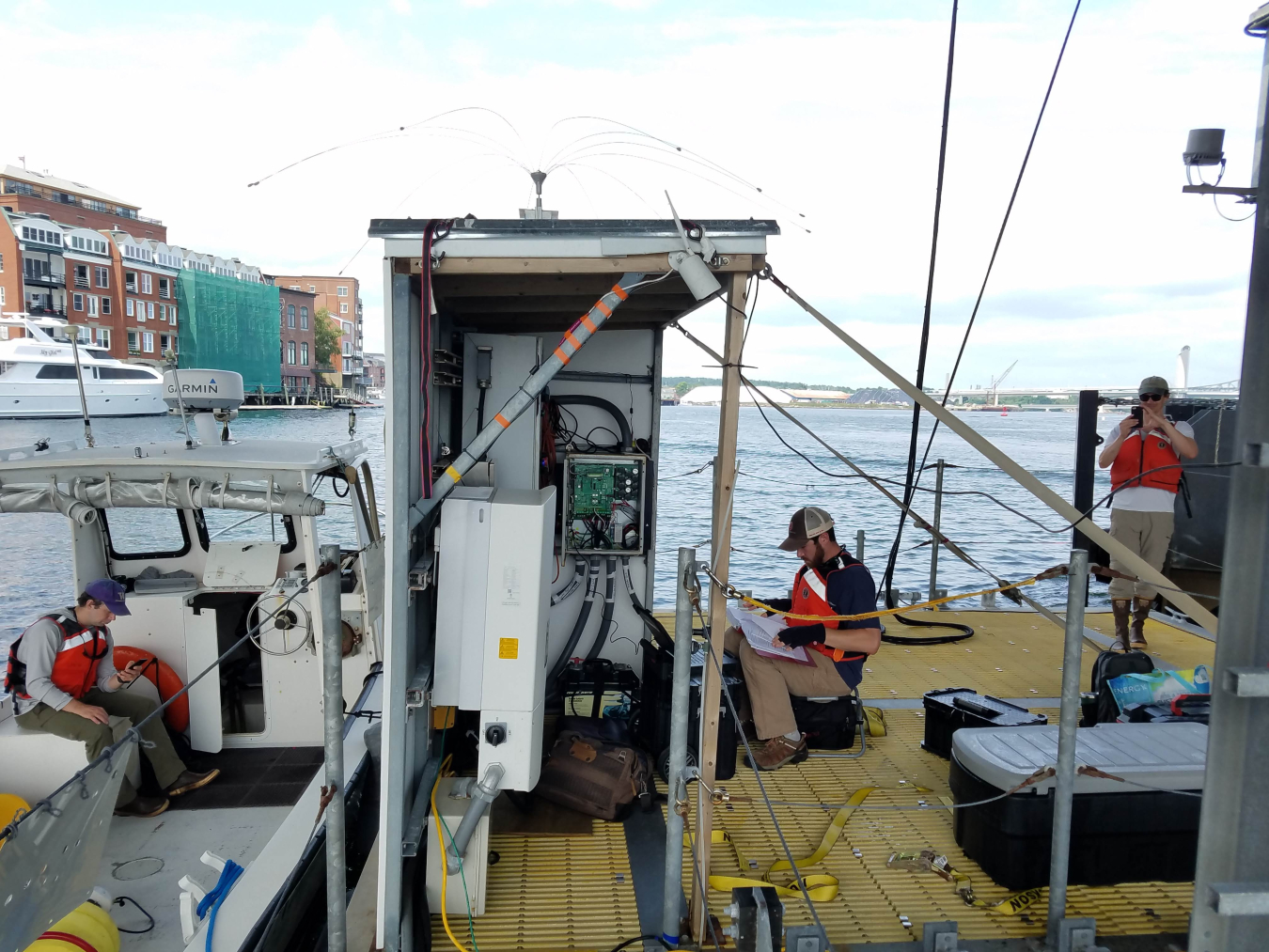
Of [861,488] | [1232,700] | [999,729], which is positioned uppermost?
[1232,700]

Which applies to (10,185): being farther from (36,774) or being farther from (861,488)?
(36,774)

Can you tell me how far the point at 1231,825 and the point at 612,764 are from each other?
3124 millimetres

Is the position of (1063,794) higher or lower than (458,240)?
lower

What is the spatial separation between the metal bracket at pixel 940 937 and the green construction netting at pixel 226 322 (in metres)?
53.7

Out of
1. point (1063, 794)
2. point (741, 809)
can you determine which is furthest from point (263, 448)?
point (1063, 794)

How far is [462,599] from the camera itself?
347cm

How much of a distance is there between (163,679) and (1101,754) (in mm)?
5687

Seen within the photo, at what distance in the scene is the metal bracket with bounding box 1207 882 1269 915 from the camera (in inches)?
56.4

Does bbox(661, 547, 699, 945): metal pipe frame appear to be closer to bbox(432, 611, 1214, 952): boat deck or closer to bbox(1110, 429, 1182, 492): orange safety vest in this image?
bbox(432, 611, 1214, 952): boat deck

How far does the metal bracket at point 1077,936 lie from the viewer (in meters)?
3.09

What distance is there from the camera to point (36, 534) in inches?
789

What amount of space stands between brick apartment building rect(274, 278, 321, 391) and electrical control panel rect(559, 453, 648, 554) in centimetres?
6218

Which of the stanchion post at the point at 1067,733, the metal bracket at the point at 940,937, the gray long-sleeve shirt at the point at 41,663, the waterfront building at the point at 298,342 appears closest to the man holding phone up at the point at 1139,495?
the stanchion post at the point at 1067,733

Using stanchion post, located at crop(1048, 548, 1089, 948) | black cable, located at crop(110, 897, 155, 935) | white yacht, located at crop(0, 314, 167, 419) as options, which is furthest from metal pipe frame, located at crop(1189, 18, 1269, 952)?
white yacht, located at crop(0, 314, 167, 419)
